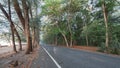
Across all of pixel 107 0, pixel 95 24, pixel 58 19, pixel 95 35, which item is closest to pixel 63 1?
pixel 58 19

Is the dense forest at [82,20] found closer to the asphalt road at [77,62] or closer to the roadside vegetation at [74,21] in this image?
the roadside vegetation at [74,21]

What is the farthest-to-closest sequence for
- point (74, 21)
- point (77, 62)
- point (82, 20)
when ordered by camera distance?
point (74, 21) → point (82, 20) → point (77, 62)

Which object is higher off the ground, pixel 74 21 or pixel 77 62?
pixel 74 21

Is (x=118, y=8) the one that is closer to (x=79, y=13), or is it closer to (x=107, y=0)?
(x=107, y=0)

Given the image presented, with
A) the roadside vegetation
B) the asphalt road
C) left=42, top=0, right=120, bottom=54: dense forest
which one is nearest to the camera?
the asphalt road

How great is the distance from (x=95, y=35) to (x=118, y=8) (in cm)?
869

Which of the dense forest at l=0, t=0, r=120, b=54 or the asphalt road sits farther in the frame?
the dense forest at l=0, t=0, r=120, b=54

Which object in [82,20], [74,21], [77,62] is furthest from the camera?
[74,21]

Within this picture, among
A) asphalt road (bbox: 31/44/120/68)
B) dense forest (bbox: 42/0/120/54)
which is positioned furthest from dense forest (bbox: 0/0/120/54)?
asphalt road (bbox: 31/44/120/68)

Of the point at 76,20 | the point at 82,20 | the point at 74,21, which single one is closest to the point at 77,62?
the point at 82,20

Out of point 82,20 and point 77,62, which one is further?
point 82,20

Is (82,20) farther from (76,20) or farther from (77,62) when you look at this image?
(77,62)

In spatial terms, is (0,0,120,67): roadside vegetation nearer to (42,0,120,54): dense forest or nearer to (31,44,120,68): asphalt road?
(42,0,120,54): dense forest

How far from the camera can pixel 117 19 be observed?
122 ft
